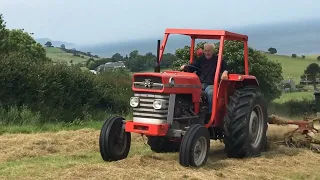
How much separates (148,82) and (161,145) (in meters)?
1.80

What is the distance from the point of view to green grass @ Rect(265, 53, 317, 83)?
50984mm

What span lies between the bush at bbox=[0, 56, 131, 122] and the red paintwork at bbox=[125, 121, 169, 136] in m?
9.36

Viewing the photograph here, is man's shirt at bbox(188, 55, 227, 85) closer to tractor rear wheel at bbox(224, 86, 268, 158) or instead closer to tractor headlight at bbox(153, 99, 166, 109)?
tractor rear wheel at bbox(224, 86, 268, 158)

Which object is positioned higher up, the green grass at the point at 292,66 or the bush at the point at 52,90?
the green grass at the point at 292,66

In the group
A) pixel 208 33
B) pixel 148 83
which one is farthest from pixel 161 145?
pixel 208 33

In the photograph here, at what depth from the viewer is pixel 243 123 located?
7789 millimetres

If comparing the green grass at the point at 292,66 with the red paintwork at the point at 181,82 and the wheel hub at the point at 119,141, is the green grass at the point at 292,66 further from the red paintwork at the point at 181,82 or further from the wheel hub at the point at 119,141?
the wheel hub at the point at 119,141

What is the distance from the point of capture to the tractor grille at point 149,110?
719 cm

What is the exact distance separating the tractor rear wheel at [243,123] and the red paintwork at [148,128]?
1.24 metres

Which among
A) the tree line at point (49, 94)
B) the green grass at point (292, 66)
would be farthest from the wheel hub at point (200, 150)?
the green grass at point (292, 66)

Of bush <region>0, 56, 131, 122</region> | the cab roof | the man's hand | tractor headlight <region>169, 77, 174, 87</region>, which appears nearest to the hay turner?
the cab roof

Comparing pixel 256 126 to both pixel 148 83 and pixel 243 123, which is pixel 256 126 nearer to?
pixel 243 123

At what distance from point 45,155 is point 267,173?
3839mm

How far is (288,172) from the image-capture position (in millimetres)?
7004
